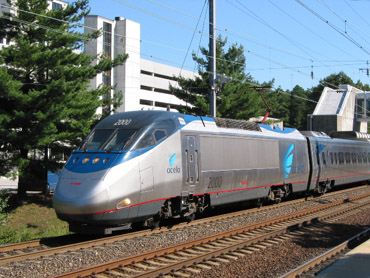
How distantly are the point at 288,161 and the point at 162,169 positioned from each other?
27.6ft

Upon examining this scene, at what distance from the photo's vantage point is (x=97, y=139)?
11.5 meters

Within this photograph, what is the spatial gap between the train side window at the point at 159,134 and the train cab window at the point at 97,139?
1.15 meters

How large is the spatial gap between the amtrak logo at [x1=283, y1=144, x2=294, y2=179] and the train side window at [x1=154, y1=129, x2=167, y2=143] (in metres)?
7.76

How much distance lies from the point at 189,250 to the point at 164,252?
69 centimetres

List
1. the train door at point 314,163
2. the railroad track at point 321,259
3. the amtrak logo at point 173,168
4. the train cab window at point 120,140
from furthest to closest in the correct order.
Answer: the train door at point 314,163 → the amtrak logo at point 173,168 → the train cab window at point 120,140 → the railroad track at point 321,259

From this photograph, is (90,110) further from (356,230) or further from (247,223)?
(356,230)

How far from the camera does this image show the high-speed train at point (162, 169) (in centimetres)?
1000

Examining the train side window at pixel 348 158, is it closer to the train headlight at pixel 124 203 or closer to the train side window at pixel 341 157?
the train side window at pixel 341 157

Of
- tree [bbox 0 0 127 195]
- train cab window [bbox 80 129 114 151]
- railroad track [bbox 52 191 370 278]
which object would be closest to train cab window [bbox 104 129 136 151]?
train cab window [bbox 80 129 114 151]

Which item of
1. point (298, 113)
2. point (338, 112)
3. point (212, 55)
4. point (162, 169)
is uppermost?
point (298, 113)

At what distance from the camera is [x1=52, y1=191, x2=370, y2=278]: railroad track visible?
7.95 metres

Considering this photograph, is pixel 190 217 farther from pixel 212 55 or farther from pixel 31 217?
pixel 31 217

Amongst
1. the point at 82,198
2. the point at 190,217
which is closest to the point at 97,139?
the point at 82,198

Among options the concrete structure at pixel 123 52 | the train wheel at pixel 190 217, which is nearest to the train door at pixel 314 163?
the train wheel at pixel 190 217
